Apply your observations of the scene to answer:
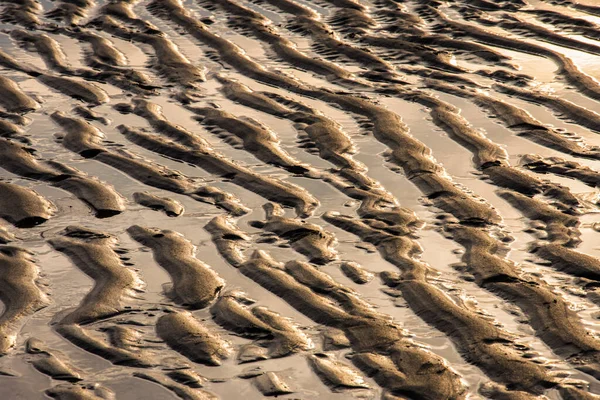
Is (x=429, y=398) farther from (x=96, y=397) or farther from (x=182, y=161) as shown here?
(x=182, y=161)

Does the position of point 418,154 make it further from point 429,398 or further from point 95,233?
point 429,398

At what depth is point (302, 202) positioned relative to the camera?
442cm

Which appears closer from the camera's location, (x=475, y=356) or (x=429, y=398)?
(x=429, y=398)

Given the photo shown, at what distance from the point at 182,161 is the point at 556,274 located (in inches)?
77.7

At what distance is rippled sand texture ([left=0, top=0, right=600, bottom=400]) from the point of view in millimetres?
3238

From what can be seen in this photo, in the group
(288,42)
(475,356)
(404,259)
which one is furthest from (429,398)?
(288,42)

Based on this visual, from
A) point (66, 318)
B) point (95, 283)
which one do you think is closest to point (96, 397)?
point (66, 318)

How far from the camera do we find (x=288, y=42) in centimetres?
661

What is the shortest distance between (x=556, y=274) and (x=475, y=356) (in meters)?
0.70

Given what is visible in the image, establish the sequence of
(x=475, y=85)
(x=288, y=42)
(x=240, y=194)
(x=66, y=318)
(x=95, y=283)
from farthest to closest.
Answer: (x=288, y=42) < (x=475, y=85) < (x=240, y=194) < (x=95, y=283) < (x=66, y=318)

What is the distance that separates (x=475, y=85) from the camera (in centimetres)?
582

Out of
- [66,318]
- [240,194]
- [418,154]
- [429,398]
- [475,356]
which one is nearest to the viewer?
[429,398]

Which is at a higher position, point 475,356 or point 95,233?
point 475,356

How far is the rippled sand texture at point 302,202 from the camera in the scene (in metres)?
3.24
